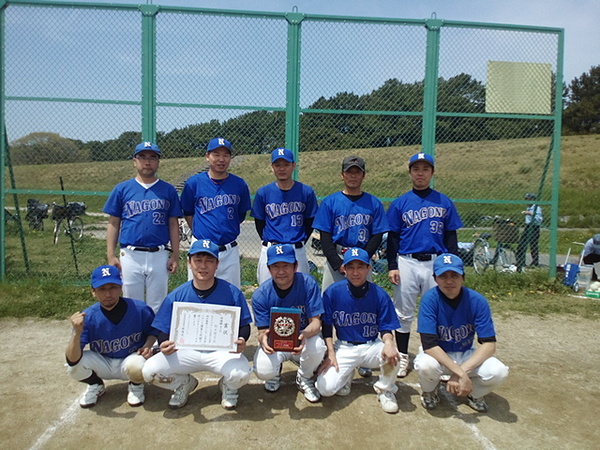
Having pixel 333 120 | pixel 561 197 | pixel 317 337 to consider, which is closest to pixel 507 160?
pixel 333 120

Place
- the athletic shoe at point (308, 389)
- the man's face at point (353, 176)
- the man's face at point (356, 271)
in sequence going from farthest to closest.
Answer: the man's face at point (353, 176) < the man's face at point (356, 271) < the athletic shoe at point (308, 389)

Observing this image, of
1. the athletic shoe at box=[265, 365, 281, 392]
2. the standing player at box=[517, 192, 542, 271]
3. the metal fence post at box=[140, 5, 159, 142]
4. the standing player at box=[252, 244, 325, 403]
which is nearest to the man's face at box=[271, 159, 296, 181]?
the standing player at box=[252, 244, 325, 403]

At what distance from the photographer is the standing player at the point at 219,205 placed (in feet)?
13.9

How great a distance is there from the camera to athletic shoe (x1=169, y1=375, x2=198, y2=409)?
3436 mm

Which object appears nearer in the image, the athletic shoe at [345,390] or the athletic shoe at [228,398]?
the athletic shoe at [228,398]

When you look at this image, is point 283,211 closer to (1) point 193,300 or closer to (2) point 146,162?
(1) point 193,300

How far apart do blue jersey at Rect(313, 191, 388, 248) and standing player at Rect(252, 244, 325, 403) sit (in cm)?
57

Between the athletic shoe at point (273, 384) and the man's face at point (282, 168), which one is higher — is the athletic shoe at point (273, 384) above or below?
below

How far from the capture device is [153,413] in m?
3.36

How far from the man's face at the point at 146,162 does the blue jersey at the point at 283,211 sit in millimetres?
989

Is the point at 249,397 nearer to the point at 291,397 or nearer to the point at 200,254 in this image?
the point at 291,397

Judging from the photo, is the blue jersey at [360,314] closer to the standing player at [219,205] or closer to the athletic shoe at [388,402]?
the athletic shoe at [388,402]

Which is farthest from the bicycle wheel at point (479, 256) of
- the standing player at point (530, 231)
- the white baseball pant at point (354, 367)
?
the white baseball pant at point (354, 367)

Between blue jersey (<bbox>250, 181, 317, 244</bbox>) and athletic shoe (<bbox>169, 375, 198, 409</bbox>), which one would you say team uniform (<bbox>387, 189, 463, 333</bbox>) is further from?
athletic shoe (<bbox>169, 375, 198, 409</bbox>)
